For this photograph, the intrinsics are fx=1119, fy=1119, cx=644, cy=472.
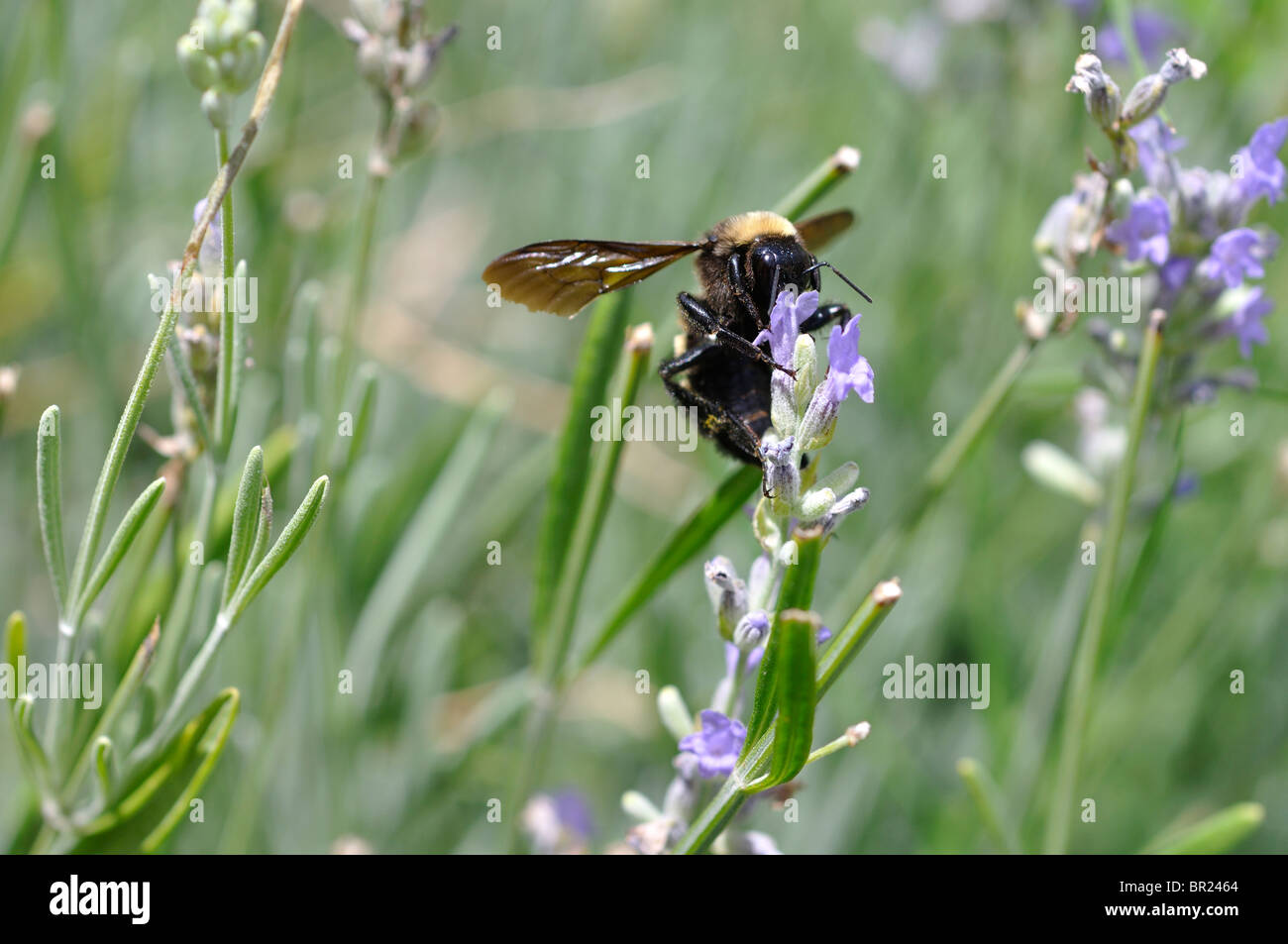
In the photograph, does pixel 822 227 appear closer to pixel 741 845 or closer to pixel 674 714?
pixel 674 714

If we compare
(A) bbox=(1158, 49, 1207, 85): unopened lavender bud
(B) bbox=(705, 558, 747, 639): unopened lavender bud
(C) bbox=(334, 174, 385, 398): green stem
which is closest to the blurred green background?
(C) bbox=(334, 174, 385, 398): green stem

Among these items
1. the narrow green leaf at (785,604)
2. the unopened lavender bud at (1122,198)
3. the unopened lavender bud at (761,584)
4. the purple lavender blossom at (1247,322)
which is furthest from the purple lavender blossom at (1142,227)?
the narrow green leaf at (785,604)

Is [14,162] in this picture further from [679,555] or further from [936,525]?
[936,525]

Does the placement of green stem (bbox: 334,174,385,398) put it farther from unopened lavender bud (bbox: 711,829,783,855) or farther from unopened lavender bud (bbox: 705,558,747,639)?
unopened lavender bud (bbox: 711,829,783,855)

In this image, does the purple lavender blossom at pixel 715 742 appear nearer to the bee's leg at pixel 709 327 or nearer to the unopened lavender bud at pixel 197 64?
the bee's leg at pixel 709 327

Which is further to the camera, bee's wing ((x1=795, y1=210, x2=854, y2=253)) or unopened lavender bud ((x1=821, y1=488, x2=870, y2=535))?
bee's wing ((x1=795, y1=210, x2=854, y2=253))

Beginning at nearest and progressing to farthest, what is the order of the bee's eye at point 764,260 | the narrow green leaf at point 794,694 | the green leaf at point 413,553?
the narrow green leaf at point 794,694, the bee's eye at point 764,260, the green leaf at point 413,553
